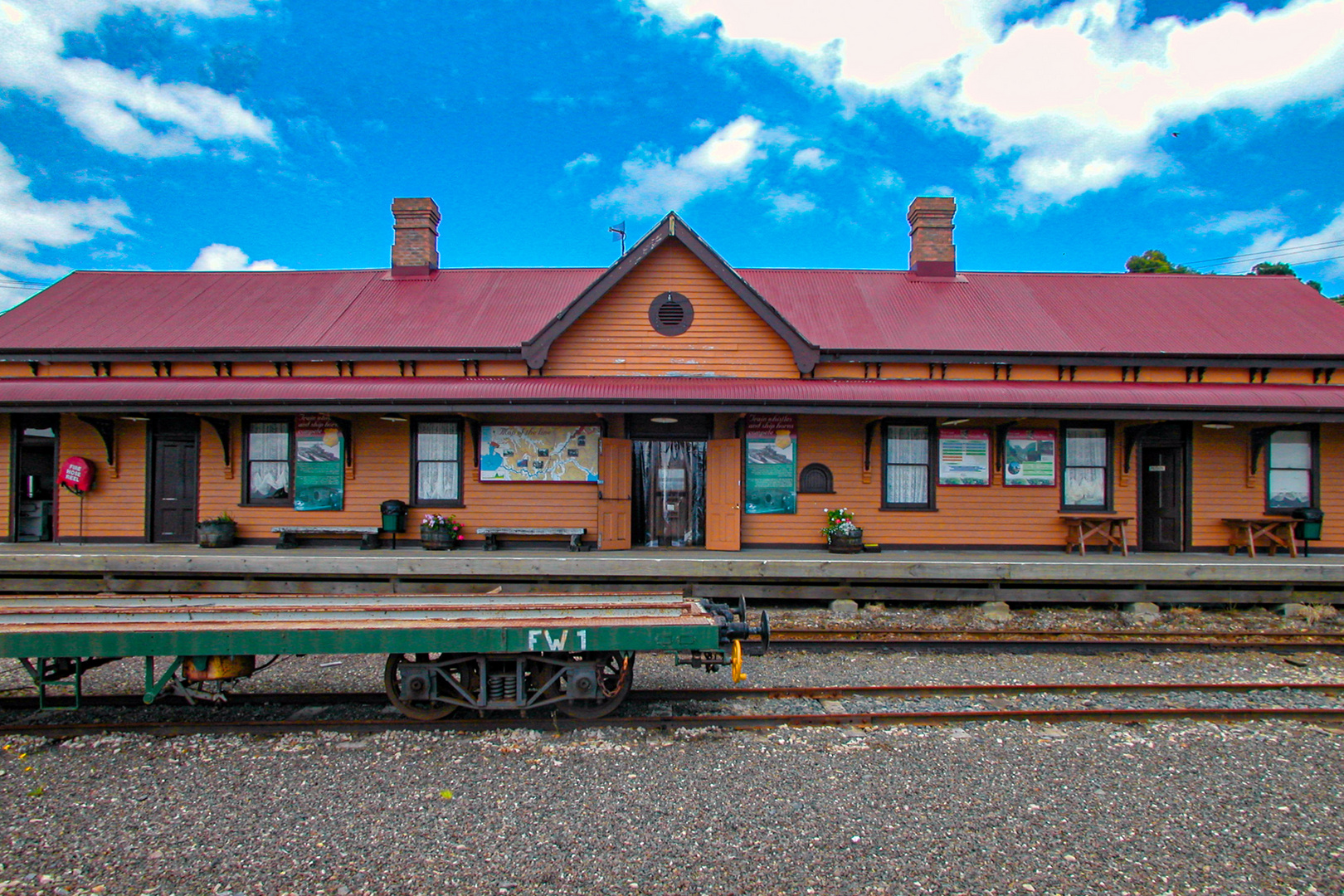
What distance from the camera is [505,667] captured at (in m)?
5.42

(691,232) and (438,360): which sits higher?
(691,232)

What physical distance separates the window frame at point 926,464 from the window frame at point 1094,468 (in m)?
2.37

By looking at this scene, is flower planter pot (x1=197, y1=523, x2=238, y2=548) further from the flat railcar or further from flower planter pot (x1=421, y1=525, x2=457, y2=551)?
the flat railcar

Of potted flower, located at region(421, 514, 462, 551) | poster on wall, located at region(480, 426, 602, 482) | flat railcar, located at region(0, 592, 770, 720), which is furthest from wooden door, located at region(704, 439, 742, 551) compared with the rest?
flat railcar, located at region(0, 592, 770, 720)

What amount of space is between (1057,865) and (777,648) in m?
4.28

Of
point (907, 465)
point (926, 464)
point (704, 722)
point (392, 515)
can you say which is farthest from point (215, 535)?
point (926, 464)

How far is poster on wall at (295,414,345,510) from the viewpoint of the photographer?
Answer: 478 inches

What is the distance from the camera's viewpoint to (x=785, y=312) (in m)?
13.9

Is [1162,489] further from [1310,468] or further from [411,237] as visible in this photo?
[411,237]

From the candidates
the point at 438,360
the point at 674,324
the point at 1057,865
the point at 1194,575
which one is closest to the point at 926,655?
the point at 1057,865

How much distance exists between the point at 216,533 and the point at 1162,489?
58.2 ft

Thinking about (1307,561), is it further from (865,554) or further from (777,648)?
(777,648)

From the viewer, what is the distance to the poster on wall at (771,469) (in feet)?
39.6

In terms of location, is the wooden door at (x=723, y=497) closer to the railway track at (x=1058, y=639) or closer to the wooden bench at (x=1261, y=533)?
the railway track at (x=1058, y=639)
